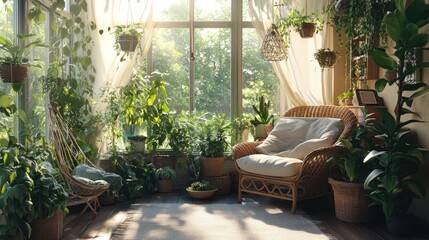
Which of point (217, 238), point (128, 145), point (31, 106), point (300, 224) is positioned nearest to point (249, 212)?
point (300, 224)

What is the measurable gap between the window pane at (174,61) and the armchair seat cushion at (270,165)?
1.50 metres

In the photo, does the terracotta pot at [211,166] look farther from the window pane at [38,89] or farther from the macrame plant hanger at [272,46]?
the window pane at [38,89]

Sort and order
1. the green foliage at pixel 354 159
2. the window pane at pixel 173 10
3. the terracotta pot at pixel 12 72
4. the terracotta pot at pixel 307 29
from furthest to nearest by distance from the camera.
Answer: the window pane at pixel 173 10, the terracotta pot at pixel 307 29, the green foliage at pixel 354 159, the terracotta pot at pixel 12 72

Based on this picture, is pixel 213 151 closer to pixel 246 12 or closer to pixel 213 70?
pixel 213 70

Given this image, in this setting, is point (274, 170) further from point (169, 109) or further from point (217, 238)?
point (169, 109)

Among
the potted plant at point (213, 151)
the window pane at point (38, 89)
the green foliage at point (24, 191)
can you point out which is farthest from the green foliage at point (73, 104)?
the potted plant at point (213, 151)

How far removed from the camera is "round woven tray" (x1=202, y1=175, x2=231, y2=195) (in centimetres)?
521

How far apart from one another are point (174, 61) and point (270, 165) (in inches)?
82.9

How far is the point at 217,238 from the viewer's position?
3.56 m

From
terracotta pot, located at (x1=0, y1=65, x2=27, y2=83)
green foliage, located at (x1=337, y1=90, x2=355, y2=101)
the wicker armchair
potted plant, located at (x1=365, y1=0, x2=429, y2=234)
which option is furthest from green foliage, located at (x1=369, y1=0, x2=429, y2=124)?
terracotta pot, located at (x1=0, y1=65, x2=27, y2=83)

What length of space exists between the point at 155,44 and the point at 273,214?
2661 mm

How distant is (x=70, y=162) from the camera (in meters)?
4.50

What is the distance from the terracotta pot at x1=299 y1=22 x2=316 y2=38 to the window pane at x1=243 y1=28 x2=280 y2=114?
786 millimetres

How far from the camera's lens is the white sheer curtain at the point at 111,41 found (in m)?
5.48
